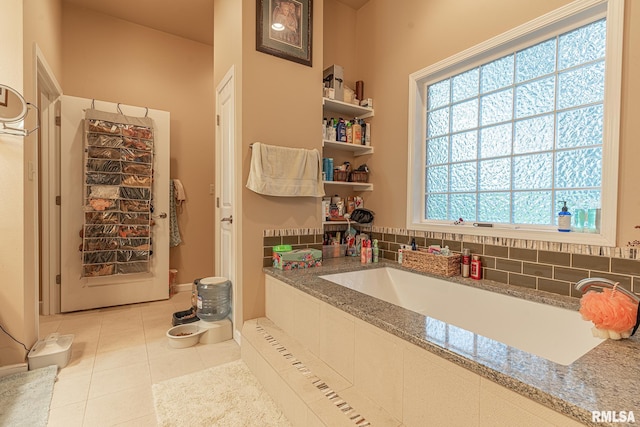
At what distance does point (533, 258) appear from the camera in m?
1.84

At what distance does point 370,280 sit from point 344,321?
3.30ft

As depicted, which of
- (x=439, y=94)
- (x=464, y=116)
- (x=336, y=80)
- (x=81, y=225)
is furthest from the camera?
(x=81, y=225)

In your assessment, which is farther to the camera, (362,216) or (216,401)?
(362,216)

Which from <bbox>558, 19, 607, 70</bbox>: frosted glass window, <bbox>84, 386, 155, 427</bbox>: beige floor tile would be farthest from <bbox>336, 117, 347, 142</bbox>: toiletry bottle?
<bbox>84, 386, 155, 427</bbox>: beige floor tile

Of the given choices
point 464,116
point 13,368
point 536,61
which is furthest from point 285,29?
point 13,368

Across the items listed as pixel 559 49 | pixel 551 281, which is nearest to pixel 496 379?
pixel 551 281

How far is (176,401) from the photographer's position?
1.67 meters

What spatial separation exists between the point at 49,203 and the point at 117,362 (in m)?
1.88

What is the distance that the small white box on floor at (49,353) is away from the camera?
1967 millimetres

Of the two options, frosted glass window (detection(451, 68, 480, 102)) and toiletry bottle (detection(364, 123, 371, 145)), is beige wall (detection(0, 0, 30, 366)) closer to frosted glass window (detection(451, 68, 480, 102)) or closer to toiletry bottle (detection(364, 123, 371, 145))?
toiletry bottle (detection(364, 123, 371, 145))

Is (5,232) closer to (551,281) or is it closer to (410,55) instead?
(410,55)

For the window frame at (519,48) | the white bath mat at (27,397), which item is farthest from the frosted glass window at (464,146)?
the white bath mat at (27,397)

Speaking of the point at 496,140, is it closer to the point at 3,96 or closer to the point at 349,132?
the point at 349,132

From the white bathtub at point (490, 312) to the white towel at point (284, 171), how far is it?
719mm
